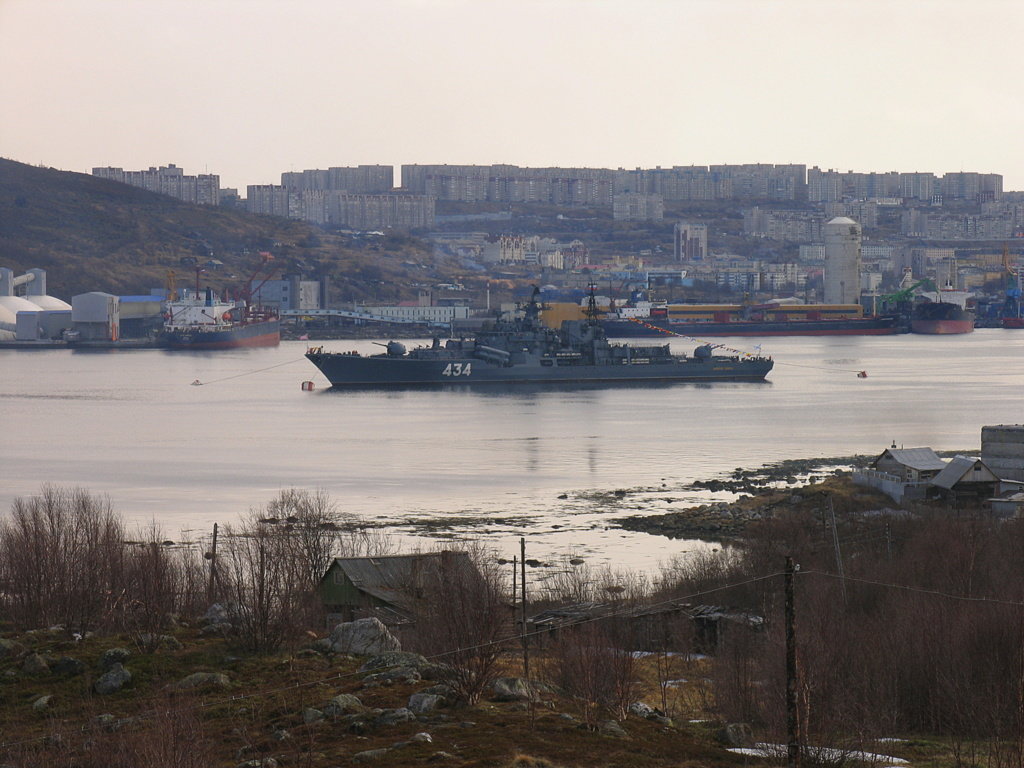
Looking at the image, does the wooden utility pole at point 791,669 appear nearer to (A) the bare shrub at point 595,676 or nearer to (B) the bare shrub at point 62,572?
(A) the bare shrub at point 595,676

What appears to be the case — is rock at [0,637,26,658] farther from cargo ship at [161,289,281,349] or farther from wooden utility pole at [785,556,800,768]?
cargo ship at [161,289,281,349]

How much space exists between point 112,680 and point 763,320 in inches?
2766

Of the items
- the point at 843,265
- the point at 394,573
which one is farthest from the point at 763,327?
the point at 394,573

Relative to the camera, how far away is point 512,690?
6.93 m

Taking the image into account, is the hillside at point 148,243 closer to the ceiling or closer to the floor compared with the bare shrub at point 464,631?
closer to the ceiling

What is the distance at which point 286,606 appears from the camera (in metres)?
8.36

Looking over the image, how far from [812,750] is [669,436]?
21261 mm

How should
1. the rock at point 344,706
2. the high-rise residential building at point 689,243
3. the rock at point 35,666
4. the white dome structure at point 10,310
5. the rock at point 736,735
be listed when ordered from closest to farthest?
1. the rock at point 344,706
2. the rock at point 736,735
3. the rock at point 35,666
4. the white dome structure at point 10,310
5. the high-rise residential building at point 689,243

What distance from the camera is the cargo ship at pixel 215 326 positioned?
63.4 metres

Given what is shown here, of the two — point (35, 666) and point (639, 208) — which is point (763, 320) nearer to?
point (639, 208)

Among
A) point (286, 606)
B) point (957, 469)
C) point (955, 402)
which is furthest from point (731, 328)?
point (286, 606)

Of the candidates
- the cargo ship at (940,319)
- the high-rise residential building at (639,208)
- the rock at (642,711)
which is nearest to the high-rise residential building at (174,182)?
the high-rise residential building at (639,208)

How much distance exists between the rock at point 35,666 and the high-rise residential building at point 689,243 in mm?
117219

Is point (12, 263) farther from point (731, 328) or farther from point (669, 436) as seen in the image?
point (669, 436)
